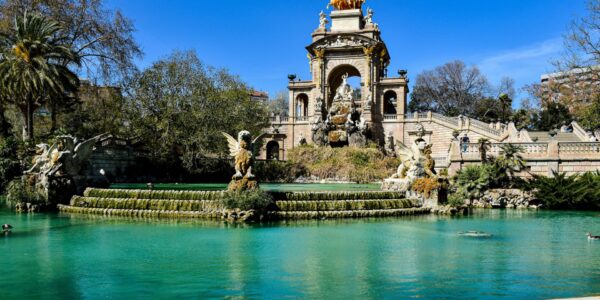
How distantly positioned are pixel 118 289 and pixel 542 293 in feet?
20.9

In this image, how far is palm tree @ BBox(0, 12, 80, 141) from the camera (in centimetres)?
2703

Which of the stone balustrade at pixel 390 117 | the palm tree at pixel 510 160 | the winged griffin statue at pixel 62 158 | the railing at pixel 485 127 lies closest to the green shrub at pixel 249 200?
the winged griffin statue at pixel 62 158

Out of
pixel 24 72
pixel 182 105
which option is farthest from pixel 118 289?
pixel 182 105

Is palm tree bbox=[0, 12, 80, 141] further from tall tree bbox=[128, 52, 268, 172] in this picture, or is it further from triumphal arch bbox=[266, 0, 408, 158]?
triumphal arch bbox=[266, 0, 408, 158]

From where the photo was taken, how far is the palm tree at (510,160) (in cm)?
2273

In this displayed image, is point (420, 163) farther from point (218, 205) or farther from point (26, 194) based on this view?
point (26, 194)

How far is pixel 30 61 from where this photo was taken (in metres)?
27.4

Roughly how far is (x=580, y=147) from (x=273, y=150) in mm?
36248

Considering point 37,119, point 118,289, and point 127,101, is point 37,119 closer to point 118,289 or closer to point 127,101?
point 127,101

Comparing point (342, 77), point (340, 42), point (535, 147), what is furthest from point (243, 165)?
point (340, 42)

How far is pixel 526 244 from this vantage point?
12273 mm

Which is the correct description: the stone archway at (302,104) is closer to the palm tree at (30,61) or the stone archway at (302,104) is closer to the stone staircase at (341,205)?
the palm tree at (30,61)

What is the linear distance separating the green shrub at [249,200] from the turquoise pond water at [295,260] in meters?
0.98

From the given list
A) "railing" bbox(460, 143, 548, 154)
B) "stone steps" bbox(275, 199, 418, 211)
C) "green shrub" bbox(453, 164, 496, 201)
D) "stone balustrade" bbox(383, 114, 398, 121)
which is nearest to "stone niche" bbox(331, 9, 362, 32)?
"stone balustrade" bbox(383, 114, 398, 121)
